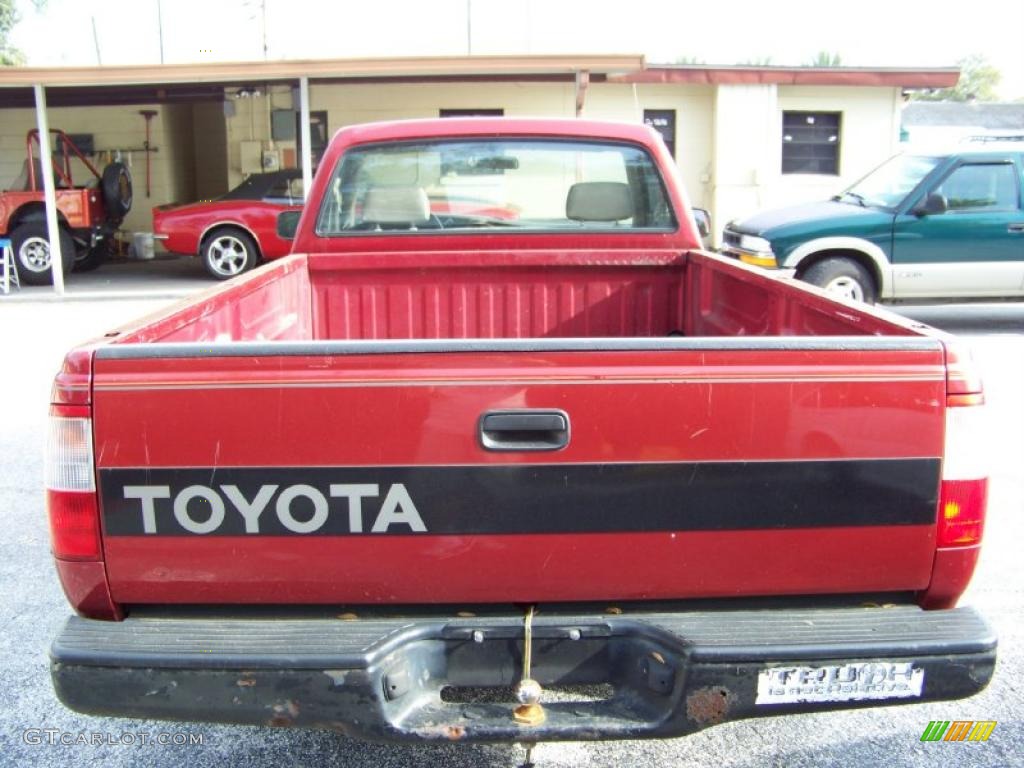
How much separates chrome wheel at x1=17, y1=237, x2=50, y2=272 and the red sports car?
1833 millimetres

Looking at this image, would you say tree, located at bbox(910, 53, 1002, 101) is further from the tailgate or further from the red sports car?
the tailgate

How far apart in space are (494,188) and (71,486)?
2.91m

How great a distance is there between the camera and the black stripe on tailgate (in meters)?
2.23

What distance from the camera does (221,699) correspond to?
2.20 meters

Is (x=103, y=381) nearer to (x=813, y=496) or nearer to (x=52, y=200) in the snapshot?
(x=813, y=496)

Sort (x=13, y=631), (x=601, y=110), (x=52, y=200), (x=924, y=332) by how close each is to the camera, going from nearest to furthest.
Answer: (x=924, y=332) < (x=13, y=631) < (x=52, y=200) < (x=601, y=110)

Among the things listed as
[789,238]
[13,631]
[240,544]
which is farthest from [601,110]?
[240,544]

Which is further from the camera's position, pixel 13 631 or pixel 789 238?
pixel 789 238

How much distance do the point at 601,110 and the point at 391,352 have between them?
1648cm

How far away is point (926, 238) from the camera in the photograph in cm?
999

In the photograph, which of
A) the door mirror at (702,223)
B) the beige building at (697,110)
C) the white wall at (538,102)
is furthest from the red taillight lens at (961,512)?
the white wall at (538,102)

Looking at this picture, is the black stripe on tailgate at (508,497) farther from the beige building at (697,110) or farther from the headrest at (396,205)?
the beige building at (697,110)

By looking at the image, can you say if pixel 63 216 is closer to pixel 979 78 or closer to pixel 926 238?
pixel 926 238

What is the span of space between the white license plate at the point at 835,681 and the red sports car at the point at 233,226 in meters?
13.5
